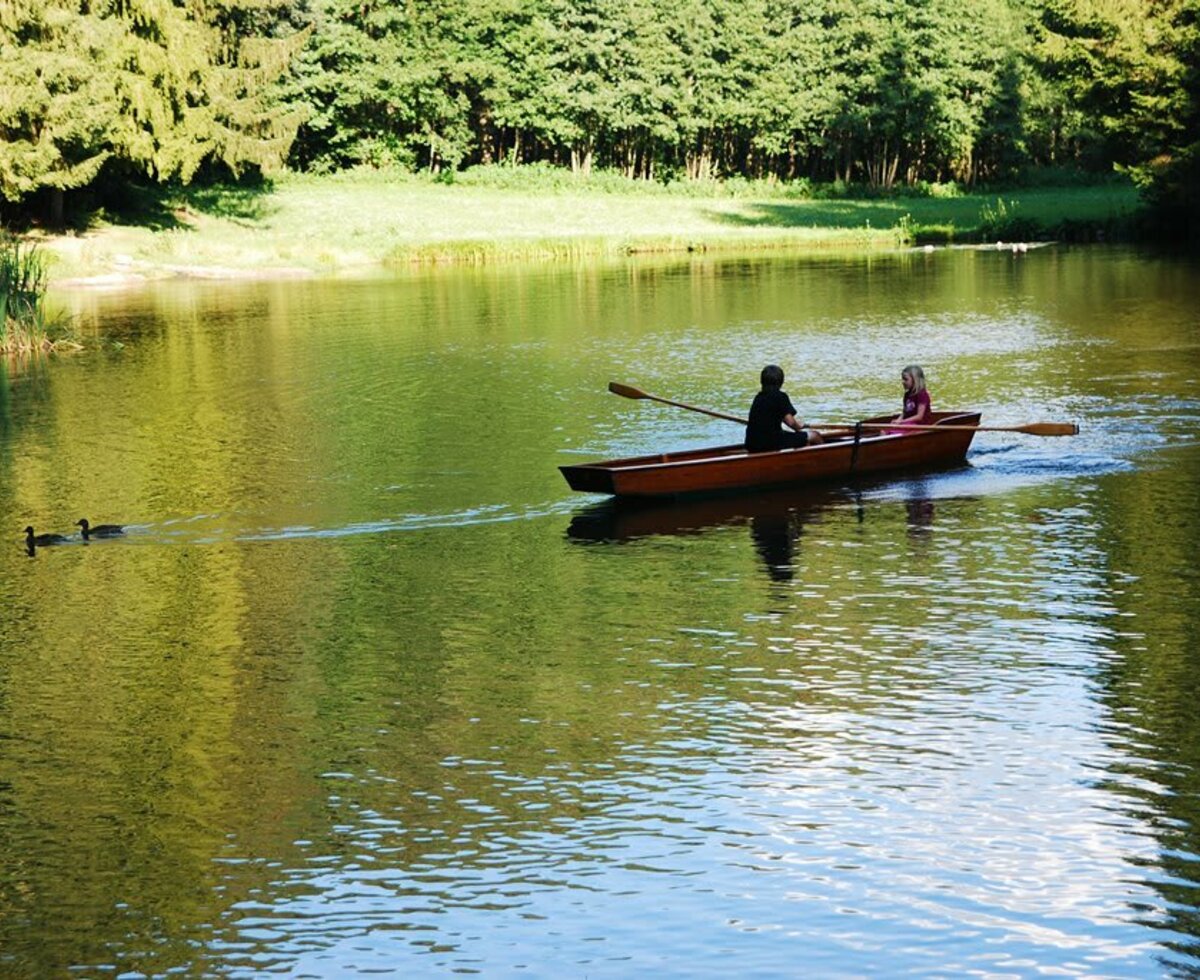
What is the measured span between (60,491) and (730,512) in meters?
7.92

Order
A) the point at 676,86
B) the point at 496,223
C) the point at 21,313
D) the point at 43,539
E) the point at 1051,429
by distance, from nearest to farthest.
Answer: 1. the point at 43,539
2. the point at 1051,429
3. the point at 21,313
4. the point at 496,223
5. the point at 676,86

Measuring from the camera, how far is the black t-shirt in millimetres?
18688

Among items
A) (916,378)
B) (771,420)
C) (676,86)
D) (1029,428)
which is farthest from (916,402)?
(676,86)

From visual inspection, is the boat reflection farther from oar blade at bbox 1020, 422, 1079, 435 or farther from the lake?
oar blade at bbox 1020, 422, 1079, 435

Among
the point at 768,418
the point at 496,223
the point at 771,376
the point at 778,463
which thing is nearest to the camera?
the point at 771,376

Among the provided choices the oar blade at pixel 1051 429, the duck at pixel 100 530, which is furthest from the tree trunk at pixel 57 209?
the oar blade at pixel 1051 429

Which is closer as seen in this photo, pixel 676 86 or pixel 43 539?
pixel 43 539

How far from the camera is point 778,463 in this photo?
18609 mm

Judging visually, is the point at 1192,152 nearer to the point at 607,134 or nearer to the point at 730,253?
the point at 730,253

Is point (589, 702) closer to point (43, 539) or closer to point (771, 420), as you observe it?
point (771, 420)

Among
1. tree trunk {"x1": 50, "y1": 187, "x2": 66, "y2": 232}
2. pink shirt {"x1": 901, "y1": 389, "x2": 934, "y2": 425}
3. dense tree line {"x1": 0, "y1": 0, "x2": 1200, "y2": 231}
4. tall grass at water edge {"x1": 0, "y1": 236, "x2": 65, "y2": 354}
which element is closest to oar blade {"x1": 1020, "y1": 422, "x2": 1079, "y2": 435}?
pink shirt {"x1": 901, "y1": 389, "x2": 934, "y2": 425}

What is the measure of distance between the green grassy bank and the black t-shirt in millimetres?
41131

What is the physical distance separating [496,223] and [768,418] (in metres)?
54.7

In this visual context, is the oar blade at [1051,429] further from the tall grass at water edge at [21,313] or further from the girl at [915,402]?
the tall grass at water edge at [21,313]
